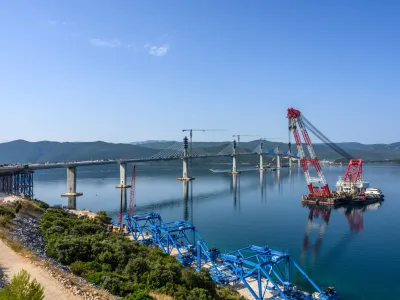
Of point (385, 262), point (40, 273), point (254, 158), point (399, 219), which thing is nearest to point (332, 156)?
point (254, 158)

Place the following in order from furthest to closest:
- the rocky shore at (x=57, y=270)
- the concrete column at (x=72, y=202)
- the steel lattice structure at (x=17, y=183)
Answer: the concrete column at (x=72, y=202) → the steel lattice structure at (x=17, y=183) → the rocky shore at (x=57, y=270)

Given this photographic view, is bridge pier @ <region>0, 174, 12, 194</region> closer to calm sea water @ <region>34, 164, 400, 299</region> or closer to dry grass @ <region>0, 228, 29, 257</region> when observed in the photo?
calm sea water @ <region>34, 164, 400, 299</region>

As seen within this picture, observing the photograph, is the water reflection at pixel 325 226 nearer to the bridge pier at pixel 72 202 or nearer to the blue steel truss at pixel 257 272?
the blue steel truss at pixel 257 272

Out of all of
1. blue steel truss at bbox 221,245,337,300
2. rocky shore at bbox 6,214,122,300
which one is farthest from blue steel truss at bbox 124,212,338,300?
rocky shore at bbox 6,214,122,300

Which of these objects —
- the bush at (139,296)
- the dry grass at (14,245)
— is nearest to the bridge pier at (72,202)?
the dry grass at (14,245)

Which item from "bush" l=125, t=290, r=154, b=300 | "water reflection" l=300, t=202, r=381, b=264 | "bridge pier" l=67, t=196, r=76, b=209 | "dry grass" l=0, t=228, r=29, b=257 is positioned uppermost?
"dry grass" l=0, t=228, r=29, b=257

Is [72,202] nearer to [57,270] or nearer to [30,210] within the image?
[30,210]

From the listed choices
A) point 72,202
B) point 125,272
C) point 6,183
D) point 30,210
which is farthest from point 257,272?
point 72,202
